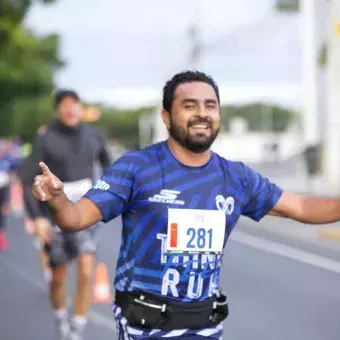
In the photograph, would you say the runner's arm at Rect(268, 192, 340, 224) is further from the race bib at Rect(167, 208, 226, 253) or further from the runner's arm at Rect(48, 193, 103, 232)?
the runner's arm at Rect(48, 193, 103, 232)

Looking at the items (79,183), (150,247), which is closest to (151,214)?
(150,247)

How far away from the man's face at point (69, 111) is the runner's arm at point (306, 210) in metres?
2.99

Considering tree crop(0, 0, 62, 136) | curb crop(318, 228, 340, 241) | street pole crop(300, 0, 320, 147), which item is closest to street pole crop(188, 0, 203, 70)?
street pole crop(300, 0, 320, 147)

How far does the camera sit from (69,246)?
6.66m

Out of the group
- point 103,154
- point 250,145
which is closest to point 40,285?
point 103,154

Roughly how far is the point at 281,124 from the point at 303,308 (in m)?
97.1

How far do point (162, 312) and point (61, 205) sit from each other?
60cm

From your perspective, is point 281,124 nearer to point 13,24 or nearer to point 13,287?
point 13,24

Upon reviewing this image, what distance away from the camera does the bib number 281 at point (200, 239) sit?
11.7 ft

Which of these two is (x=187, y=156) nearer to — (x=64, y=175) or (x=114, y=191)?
(x=114, y=191)

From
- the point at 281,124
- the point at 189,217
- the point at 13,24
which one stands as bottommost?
the point at 281,124

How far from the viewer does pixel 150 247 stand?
3543mm

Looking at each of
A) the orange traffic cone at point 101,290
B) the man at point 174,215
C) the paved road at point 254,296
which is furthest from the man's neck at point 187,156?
the orange traffic cone at point 101,290

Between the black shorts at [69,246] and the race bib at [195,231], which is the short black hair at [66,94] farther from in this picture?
the race bib at [195,231]
